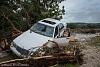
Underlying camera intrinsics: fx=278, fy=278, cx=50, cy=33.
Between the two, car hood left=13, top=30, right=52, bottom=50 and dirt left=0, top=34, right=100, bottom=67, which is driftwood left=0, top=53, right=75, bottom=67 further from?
car hood left=13, top=30, right=52, bottom=50

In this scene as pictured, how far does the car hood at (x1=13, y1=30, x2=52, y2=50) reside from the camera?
A: 13.3 metres

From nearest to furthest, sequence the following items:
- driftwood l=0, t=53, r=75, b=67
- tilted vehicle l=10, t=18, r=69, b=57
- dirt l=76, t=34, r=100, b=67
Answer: driftwood l=0, t=53, r=75, b=67, dirt l=76, t=34, r=100, b=67, tilted vehicle l=10, t=18, r=69, b=57

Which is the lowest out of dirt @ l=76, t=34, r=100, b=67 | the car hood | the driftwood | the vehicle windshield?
dirt @ l=76, t=34, r=100, b=67

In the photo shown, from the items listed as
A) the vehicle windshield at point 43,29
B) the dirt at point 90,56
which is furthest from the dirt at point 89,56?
the vehicle windshield at point 43,29

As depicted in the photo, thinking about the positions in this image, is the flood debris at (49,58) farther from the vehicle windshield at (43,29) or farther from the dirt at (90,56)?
the vehicle windshield at (43,29)

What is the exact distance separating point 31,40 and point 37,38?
38 centimetres

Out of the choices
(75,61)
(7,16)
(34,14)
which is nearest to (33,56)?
(75,61)

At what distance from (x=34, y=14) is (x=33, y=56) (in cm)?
888

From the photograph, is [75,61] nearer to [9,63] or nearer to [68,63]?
[68,63]

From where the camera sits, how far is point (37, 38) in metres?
14.1

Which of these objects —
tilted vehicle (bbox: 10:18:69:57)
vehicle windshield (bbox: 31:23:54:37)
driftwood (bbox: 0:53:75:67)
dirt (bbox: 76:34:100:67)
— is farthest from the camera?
vehicle windshield (bbox: 31:23:54:37)

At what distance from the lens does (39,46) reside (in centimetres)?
1321

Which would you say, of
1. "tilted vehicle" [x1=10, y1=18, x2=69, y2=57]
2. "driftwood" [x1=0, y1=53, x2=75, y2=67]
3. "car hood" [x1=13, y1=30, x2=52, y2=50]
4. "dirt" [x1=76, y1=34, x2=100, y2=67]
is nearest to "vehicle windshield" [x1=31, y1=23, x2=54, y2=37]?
"tilted vehicle" [x1=10, y1=18, x2=69, y2=57]

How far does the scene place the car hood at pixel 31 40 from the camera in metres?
13.3
